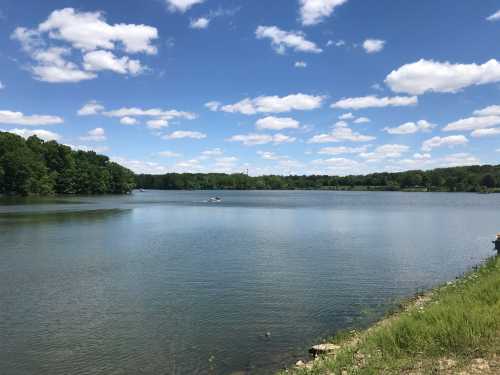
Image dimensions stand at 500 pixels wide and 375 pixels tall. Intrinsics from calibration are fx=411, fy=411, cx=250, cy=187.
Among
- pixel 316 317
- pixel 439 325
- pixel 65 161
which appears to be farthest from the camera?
pixel 65 161

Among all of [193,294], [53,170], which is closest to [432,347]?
[193,294]

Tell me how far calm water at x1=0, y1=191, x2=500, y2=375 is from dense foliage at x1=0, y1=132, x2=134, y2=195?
94.3 meters

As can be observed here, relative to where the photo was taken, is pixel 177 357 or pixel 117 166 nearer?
pixel 177 357

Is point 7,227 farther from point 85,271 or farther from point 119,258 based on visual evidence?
point 85,271

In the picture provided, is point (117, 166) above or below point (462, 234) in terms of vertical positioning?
above

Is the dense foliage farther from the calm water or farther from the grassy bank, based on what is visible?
the grassy bank

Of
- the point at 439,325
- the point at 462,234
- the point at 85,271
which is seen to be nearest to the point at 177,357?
the point at 439,325

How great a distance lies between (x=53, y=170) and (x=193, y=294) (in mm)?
146635

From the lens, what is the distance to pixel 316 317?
16.4 metres

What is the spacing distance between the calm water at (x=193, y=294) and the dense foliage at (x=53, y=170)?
94292mm

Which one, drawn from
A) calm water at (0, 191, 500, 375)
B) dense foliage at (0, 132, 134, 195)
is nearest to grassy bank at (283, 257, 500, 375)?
calm water at (0, 191, 500, 375)

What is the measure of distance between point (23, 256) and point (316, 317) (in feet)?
74.9

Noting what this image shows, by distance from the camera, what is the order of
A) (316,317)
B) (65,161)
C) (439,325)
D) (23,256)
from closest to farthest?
(439,325)
(316,317)
(23,256)
(65,161)

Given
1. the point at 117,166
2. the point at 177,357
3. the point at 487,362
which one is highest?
the point at 117,166
